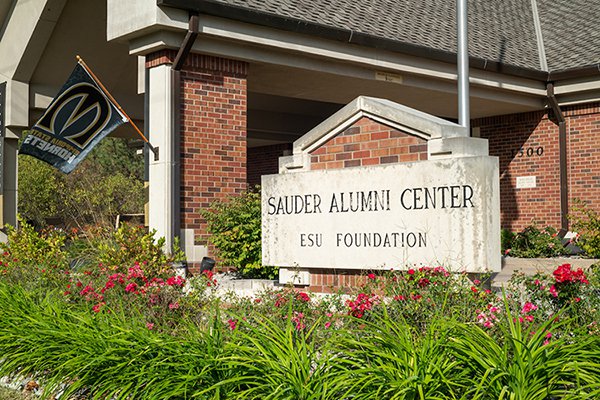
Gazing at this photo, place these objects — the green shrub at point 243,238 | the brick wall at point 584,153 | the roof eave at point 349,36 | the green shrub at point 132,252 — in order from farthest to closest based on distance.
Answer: the brick wall at point 584,153 → the roof eave at point 349,36 → the green shrub at point 243,238 → the green shrub at point 132,252

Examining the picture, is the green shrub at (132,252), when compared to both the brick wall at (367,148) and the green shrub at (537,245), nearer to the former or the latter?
the brick wall at (367,148)

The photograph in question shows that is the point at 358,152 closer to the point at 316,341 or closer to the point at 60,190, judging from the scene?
the point at 316,341

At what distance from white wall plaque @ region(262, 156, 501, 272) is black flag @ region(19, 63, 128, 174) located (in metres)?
4.33

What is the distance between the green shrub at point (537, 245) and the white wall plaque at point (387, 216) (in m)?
8.03

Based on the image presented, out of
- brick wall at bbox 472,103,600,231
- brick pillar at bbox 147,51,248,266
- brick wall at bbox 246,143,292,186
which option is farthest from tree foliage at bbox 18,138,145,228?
brick pillar at bbox 147,51,248,266

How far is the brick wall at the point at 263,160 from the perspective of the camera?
72.8 ft

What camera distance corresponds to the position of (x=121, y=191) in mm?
37938

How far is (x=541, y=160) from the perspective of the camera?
18.4m

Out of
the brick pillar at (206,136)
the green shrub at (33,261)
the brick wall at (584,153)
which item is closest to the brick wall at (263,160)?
the brick wall at (584,153)

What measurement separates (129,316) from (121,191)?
31875mm

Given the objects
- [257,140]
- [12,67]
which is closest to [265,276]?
[12,67]

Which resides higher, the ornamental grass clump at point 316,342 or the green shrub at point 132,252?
the green shrub at point 132,252

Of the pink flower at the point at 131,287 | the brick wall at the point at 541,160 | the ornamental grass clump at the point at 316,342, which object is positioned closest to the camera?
the ornamental grass clump at the point at 316,342

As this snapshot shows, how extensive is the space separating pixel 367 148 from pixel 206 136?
15.4 ft
